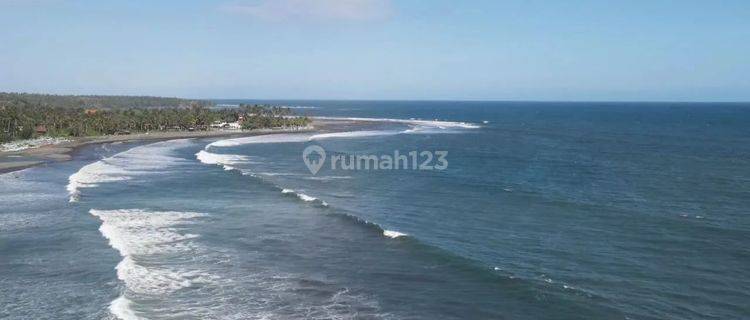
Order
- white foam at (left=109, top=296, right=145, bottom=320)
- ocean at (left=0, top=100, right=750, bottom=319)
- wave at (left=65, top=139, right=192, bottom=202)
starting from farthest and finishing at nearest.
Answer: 1. wave at (left=65, top=139, right=192, bottom=202)
2. ocean at (left=0, top=100, right=750, bottom=319)
3. white foam at (left=109, top=296, right=145, bottom=320)

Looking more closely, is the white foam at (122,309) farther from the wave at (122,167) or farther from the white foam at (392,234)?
the wave at (122,167)

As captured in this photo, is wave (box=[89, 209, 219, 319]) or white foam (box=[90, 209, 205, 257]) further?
white foam (box=[90, 209, 205, 257])

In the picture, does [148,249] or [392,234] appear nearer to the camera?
[148,249]

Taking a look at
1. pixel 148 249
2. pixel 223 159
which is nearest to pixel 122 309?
pixel 148 249

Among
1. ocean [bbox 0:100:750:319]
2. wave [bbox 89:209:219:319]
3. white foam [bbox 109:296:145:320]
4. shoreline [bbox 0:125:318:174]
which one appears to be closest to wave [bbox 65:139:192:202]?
ocean [bbox 0:100:750:319]

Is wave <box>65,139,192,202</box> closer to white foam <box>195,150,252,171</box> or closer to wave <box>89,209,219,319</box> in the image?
white foam <box>195,150,252,171</box>

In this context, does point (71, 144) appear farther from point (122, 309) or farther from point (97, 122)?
point (122, 309)
